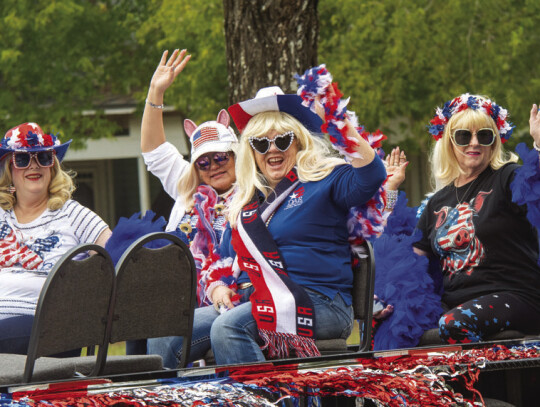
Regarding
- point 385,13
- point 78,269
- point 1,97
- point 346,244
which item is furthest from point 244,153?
point 1,97

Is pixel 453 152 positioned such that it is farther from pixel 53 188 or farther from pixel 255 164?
pixel 53 188

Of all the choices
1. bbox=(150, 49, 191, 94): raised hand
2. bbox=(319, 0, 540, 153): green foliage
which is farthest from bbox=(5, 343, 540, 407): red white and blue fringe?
bbox=(319, 0, 540, 153): green foliage

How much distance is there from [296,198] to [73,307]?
1.07m

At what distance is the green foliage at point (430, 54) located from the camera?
11781mm

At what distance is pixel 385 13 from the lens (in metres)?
12.0

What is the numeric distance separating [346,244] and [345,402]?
2.39ft

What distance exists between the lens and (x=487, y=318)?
4191 mm

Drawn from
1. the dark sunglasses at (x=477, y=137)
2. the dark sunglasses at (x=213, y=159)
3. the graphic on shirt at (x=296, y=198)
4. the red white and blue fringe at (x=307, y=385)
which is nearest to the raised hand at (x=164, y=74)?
the dark sunglasses at (x=213, y=159)

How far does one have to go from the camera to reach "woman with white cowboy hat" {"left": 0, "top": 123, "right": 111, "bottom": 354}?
440 cm

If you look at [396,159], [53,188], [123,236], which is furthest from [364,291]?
[53,188]

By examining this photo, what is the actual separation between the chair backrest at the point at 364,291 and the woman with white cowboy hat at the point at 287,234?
2.3 inches

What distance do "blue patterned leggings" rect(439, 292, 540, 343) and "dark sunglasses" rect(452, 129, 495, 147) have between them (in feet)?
2.54

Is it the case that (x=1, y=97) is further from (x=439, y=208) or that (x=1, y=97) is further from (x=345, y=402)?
(x=345, y=402)

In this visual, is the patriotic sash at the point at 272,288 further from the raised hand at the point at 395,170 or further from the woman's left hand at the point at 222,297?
the raised hand at the point at 395,170
